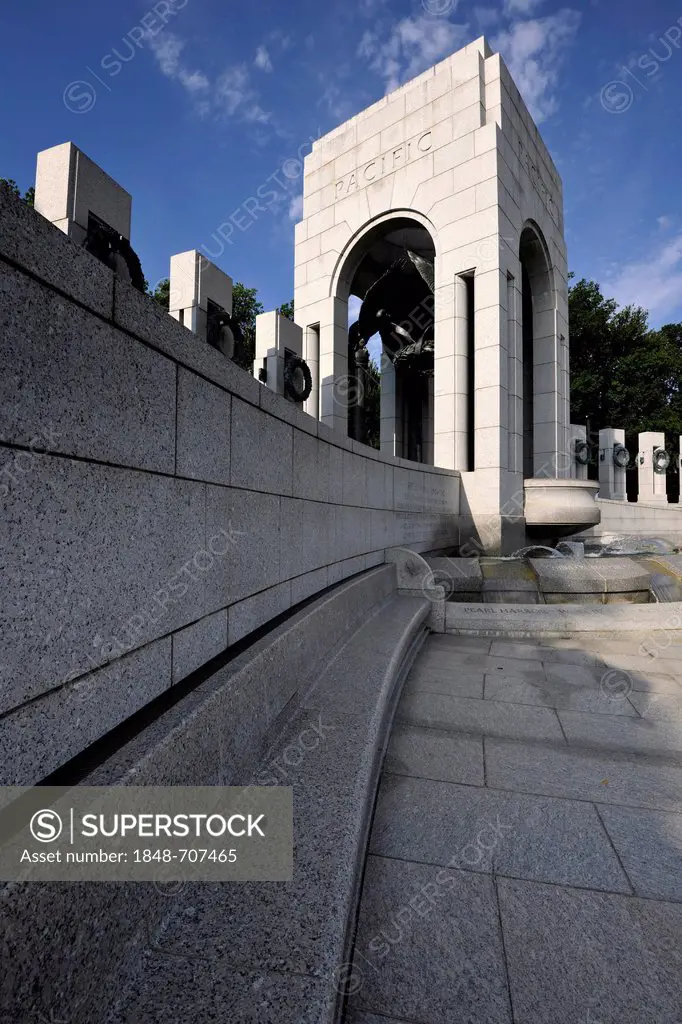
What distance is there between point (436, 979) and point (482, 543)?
11.9 metres

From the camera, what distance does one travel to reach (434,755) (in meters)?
4.00

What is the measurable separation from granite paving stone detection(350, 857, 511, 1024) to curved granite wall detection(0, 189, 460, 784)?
5.04ft

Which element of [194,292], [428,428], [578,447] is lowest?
[194,292]

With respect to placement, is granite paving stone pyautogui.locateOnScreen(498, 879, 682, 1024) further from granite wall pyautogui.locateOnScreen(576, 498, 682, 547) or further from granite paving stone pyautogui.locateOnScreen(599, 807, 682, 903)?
granite wall pyautogui.locateOnScreen(576, 498, 682, 547)

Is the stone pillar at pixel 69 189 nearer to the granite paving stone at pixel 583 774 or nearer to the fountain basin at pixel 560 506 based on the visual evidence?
the granite paving stone at pixel 583 774

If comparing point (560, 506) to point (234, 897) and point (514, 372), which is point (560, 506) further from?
point (234, 897)

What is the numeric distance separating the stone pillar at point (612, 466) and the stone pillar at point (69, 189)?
28.2 metres

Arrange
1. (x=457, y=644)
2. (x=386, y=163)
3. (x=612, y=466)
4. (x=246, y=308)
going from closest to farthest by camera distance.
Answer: (x=457, y=644) < (x=386, y=163) < (x=612, y=466) < (x=246, y=308)

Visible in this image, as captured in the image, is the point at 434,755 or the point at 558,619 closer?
the point at 434,755

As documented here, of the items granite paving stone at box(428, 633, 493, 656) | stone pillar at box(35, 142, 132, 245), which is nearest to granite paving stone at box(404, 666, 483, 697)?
granite paving stone at box(428, 633, 493, 656)

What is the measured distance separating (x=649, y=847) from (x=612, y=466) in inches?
1074

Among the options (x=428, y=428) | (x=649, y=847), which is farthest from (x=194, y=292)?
(x=428, y=428)

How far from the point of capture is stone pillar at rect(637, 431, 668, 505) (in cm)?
2683

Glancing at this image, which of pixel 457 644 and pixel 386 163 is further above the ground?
pixel 386 163
